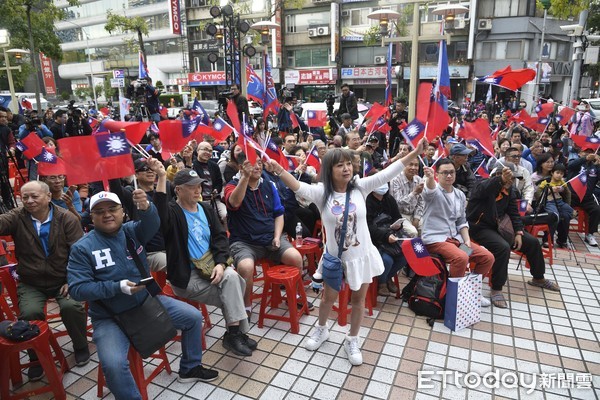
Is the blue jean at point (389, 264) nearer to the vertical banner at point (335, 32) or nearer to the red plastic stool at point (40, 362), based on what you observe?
the red plastic stool at point (40, 362)

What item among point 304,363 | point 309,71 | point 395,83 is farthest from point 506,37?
point 304,363

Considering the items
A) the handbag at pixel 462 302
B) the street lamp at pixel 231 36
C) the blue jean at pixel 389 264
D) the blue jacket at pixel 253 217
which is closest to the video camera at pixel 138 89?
the street lamp at pixel 231 36

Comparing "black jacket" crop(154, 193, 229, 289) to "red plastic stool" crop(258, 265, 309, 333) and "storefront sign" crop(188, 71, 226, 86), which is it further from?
"storefront sign" crop(188, 71, 226, 86)

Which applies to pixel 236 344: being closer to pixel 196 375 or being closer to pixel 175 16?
pixel 196 375

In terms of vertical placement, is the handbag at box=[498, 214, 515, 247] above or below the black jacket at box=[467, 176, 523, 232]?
below

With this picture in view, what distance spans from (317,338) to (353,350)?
387mm

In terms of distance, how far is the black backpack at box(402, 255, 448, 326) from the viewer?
4398mm

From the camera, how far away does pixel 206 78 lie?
37406mm

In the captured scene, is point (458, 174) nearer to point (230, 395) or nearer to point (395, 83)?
point (230, 395)

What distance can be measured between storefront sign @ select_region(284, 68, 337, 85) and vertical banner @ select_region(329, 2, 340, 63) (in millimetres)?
1107

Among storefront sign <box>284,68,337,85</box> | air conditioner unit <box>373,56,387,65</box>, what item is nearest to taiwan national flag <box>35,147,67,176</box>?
air conditioner unit <box>373,56,387,65</box>

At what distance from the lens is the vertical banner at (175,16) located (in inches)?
1460

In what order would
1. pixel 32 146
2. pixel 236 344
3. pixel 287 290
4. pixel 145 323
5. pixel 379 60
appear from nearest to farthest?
pixel 145 323 → pixel 236 344 → pixel 287 290 → pixel 32 146 → pixel 379 60

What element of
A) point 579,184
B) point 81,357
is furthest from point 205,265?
point 579,184
